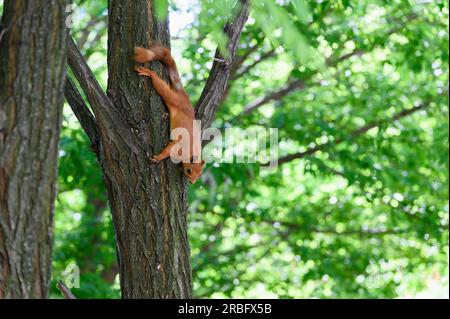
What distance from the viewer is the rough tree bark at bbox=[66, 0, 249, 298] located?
295cm

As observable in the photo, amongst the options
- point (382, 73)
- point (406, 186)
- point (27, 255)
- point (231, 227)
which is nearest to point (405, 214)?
point (406, 186)

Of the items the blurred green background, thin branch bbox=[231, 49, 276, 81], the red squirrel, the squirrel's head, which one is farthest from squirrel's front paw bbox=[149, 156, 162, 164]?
thin branch bbox=[231, 49, 276, 81]

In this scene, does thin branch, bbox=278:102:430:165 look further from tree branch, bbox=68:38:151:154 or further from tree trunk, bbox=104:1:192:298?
tree branch, bbox=68:38:151:154

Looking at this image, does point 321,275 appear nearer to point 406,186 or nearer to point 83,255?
point 406,186

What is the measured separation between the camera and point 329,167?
23.6 ft

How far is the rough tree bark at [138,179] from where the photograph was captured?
9.66ft

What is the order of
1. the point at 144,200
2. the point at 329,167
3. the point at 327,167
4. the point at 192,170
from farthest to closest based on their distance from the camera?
the point at 329,167, the point at 327,167, the point at 192,170, the point at 144,200

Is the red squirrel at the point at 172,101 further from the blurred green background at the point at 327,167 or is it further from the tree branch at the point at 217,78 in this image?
the blurred green background at the point at 327,167

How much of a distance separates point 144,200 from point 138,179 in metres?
0.08

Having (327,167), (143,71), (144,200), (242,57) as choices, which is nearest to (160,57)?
(143,71)

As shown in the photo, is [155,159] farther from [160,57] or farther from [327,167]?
[327,167]

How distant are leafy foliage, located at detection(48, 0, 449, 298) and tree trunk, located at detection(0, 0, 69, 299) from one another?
12.1ft

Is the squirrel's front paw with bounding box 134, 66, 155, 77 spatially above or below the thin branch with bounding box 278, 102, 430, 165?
below
